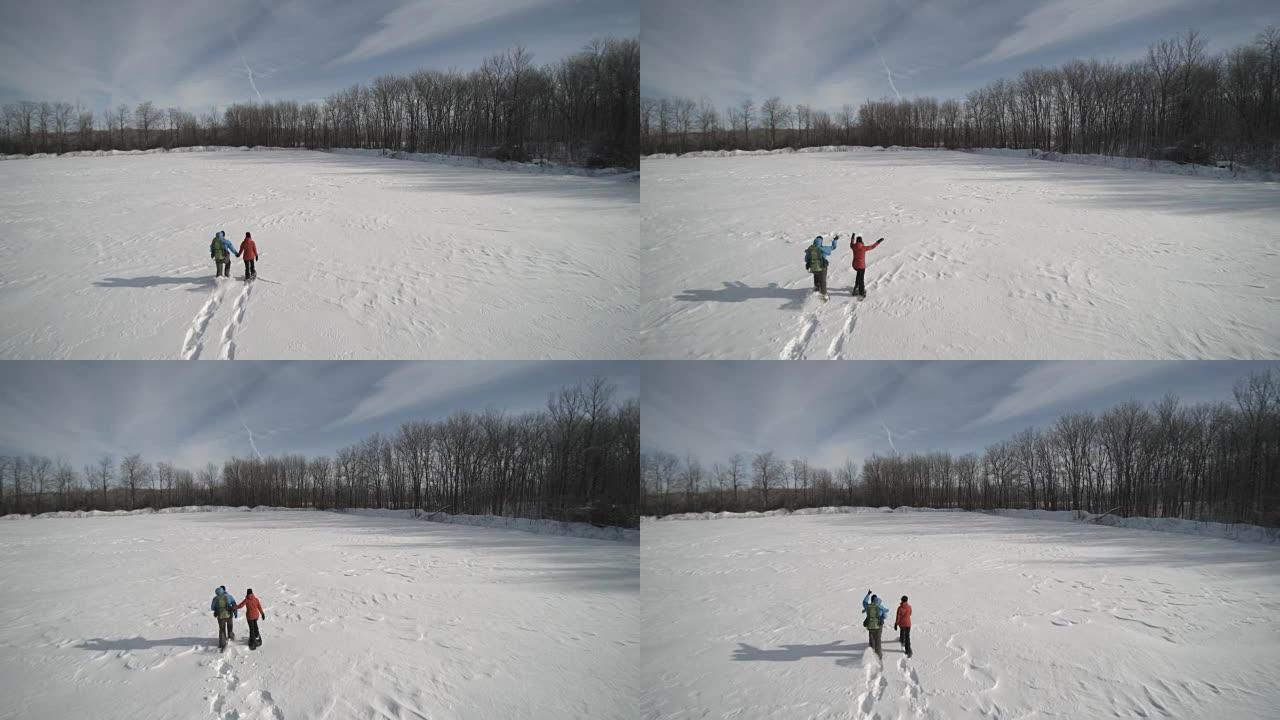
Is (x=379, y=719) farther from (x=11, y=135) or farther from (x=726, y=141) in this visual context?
(x=11, y=135)

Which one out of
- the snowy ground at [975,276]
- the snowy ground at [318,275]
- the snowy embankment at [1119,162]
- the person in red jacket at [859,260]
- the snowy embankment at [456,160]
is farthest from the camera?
the snowy embankment at [456,160]

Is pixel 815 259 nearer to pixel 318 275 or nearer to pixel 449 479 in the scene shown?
pixel 318 275

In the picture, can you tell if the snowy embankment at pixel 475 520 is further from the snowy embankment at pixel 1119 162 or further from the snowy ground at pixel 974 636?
the snowy embankment at pixel 1119 162

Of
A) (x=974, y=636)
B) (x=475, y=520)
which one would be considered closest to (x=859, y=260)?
(x=974, y=636)

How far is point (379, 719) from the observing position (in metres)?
7.54

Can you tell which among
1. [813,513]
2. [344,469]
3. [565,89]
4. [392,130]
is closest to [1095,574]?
[813,513]

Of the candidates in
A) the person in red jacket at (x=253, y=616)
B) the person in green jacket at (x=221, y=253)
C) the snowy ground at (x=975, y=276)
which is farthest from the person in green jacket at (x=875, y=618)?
the person in green jacket at (x=221, y=253)

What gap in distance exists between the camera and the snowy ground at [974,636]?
7.78m

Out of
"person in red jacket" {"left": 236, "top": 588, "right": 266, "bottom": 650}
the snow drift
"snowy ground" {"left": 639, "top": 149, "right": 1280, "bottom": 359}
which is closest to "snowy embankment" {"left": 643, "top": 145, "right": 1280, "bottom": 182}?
the snow drift

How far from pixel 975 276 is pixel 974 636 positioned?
810 cm

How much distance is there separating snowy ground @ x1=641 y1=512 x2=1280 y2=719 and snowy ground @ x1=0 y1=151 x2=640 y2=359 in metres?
5.59

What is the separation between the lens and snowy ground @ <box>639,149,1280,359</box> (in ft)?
37.9

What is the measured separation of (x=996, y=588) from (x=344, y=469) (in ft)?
174

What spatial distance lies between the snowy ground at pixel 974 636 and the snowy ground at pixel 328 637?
1.17 metres
